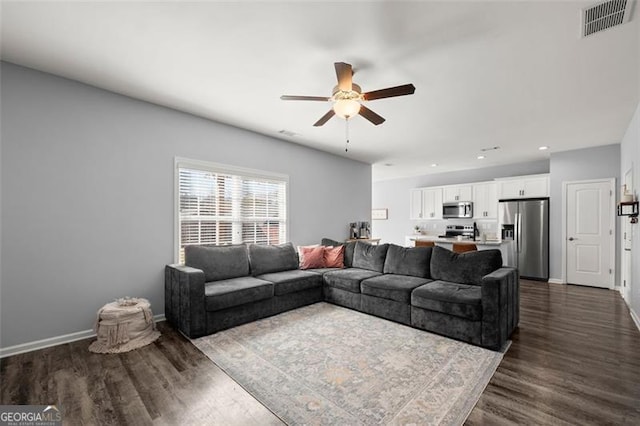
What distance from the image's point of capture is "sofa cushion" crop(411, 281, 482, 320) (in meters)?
2.87

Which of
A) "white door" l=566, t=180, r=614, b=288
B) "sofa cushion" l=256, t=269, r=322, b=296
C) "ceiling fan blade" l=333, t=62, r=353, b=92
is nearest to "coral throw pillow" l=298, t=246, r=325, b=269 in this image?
"sofa cushion" l=256, t=269, r=322, b=296

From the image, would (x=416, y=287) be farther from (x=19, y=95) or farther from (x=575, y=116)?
(x=19, y=95)


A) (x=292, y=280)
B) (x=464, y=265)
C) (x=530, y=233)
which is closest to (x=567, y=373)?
(x=464, y=265)

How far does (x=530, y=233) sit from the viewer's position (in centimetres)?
607

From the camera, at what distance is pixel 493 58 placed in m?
2.55

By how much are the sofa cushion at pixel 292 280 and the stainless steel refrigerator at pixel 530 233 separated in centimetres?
476

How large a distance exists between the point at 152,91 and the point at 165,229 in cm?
166

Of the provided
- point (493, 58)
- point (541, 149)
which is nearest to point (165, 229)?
point (493, 58)

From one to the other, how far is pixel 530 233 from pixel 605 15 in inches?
201

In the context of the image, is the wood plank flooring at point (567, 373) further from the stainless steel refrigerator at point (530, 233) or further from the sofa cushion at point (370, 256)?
the stainless steel refrigerator at point (530, 233)

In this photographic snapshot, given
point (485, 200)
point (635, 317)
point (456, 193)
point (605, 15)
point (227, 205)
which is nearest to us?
point (605, 15)

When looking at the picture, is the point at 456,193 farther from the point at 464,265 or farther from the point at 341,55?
the point at 341,55

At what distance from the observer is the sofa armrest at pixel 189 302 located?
9.89 feet

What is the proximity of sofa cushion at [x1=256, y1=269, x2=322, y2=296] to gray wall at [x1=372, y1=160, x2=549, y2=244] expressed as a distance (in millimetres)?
5578
